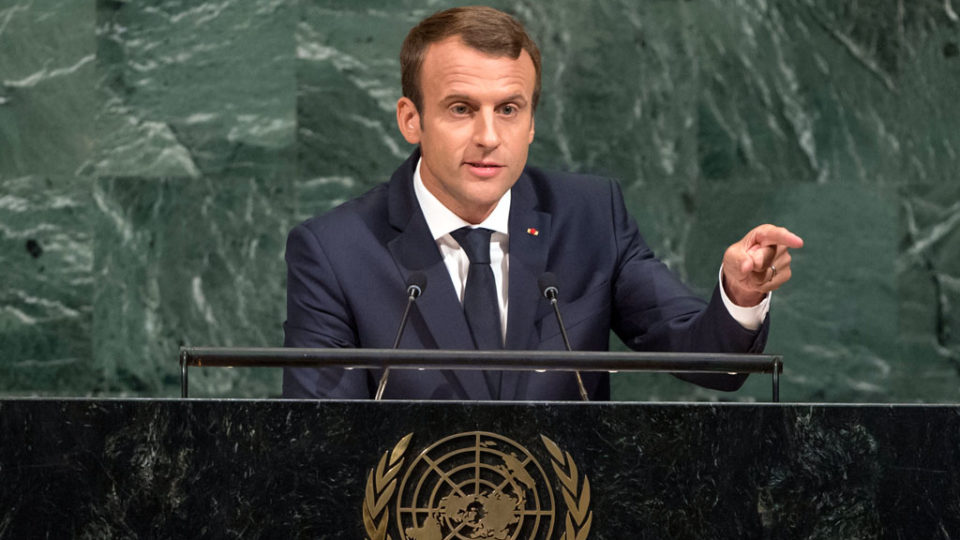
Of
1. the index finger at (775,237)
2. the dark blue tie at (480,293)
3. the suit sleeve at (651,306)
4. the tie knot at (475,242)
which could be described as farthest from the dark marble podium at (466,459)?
the tie knot at (475,242)

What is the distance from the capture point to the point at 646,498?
1.87 m

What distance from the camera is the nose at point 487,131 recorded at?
Answer: 274 centimetres

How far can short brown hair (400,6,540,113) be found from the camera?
2.78 metres

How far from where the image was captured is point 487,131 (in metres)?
2.75

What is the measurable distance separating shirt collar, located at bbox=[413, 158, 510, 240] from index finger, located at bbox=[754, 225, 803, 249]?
30.3 inches

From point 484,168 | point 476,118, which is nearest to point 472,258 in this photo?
point 484,168

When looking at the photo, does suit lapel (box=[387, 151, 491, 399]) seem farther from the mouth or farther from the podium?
the podium

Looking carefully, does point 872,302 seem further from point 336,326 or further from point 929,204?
point 336,326

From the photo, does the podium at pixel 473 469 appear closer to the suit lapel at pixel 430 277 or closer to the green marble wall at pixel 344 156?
the suit lapel at pixel 430 277

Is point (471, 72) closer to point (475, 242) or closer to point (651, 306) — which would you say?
point (475, 242)

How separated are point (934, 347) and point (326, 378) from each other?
A: 2.83 metres

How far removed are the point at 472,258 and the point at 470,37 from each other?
0.49 meters

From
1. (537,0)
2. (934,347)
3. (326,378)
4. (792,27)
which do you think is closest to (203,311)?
(537,0)

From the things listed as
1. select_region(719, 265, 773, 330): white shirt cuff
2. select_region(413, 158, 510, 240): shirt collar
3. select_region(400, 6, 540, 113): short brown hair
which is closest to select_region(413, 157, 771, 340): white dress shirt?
select_region(413, 158, 510, 240): shirt collar
